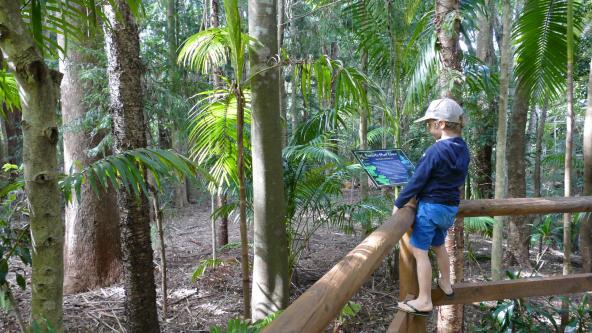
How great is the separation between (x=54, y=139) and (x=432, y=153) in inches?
71.7

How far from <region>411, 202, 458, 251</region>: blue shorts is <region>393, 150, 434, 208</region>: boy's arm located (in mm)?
95

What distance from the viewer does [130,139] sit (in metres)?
3.27

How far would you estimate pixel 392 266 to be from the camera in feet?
18.6

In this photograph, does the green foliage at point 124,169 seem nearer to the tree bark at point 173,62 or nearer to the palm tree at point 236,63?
the tree bark at point 173,62

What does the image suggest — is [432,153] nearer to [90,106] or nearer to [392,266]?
[392,266]

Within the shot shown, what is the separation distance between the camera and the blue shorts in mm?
2285

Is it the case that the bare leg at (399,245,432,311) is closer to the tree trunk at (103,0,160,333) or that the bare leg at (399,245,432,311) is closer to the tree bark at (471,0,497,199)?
the tree trunk at (103,0,160,333)

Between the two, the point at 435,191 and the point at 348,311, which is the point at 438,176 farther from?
the point at 348,311

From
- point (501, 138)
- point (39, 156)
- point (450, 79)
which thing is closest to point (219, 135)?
point (450, 79)

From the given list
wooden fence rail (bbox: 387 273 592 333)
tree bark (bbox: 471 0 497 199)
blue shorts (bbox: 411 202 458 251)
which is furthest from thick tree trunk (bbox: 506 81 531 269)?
blue shorts (bbox: 411 202 458 251)

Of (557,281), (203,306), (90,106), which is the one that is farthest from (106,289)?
(557,281)

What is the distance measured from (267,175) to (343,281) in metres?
2.19

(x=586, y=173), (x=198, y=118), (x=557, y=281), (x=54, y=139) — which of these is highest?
(x=198, y=118)

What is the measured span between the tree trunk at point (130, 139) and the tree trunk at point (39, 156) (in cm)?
177
